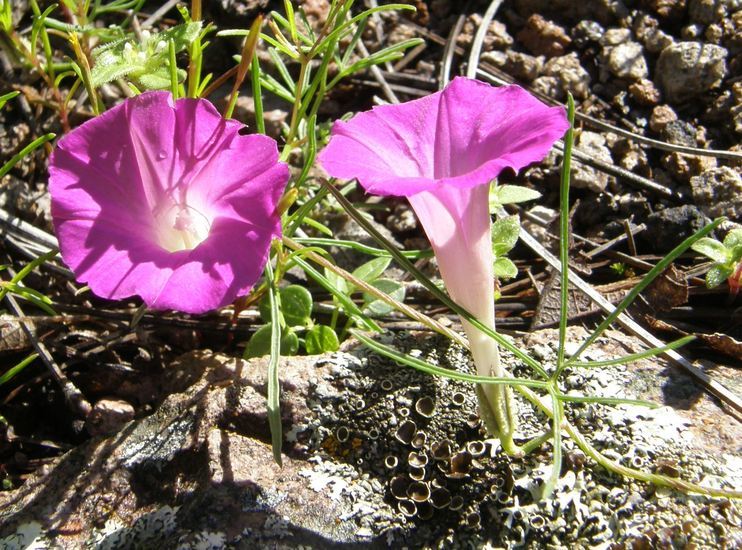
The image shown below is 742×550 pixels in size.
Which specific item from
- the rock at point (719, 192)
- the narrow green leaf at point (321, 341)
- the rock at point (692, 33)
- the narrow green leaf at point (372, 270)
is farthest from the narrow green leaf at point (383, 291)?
the rock at point (692, 33)

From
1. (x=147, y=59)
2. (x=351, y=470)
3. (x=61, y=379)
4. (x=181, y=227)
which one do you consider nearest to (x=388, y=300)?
(x=351, y=470)

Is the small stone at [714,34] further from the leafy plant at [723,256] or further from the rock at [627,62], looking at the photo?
the leafy plant at [723,256]

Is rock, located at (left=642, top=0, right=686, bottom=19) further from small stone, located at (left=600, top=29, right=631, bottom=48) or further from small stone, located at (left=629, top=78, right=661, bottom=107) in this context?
small stone, located at (left=629, top=78, right=661, bottom=107)

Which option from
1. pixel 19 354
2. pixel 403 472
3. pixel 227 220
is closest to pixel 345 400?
pixel 403 472

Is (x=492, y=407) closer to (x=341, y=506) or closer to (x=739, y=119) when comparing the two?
(x=341, y=506)

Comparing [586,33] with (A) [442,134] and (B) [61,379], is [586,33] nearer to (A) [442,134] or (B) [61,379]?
(A) [442,134]

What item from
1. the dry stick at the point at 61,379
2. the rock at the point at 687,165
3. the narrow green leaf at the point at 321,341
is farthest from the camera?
the rock at the point at 687,165
